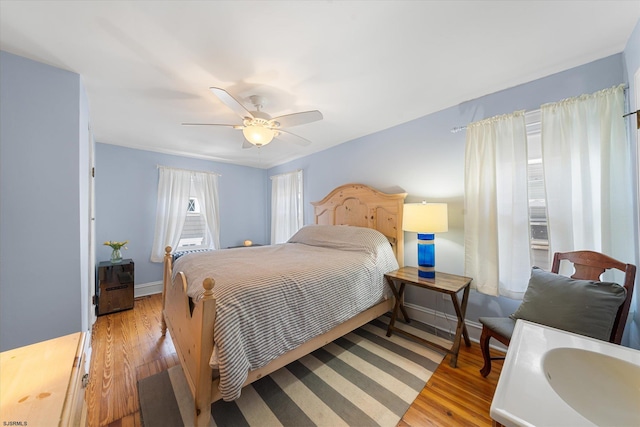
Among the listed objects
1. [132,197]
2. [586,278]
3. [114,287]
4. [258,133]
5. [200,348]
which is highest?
[258,133]

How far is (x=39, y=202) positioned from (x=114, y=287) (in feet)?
6.08

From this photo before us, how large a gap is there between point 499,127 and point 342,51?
152 centimetres

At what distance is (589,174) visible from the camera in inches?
63.3

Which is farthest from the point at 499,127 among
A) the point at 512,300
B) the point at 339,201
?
the point at 339,201

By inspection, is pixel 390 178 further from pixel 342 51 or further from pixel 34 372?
pixel 34 372

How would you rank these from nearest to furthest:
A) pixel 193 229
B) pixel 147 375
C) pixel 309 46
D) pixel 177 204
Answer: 1. pixel 309 46
2. pixel 147 375
3. pixel 177 204
4. pixel 193 229

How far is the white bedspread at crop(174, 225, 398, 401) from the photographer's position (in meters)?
1.23

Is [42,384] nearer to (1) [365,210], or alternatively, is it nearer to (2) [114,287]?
(1) [365,210]

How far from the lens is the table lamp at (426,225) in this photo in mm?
2117

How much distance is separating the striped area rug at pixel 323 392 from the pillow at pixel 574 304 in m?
0.88

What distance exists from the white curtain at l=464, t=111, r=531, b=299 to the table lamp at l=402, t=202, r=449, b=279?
271mm

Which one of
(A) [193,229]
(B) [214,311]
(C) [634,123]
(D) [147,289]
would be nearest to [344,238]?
(B) [214,311]

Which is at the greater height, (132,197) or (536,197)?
(132,197)

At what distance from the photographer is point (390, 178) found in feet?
9.44
